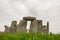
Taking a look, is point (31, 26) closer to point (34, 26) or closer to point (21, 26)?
point (34, 26)

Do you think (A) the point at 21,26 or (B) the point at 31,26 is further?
(B) the point at 31,26

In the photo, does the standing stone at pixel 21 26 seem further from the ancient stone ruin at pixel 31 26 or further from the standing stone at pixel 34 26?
the standing stone at pixel 34 26

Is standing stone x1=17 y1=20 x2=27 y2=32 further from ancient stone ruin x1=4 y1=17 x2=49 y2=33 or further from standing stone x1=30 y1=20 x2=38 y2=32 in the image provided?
standing stone x1=30 y1=20 x2=38 y2=32

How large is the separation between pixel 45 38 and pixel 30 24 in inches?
982

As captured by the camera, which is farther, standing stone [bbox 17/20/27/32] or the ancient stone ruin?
standing stone [bbox 17/20/27/32]

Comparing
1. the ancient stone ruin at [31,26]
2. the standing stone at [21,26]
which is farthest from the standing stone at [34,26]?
the standing stone at [21,26]

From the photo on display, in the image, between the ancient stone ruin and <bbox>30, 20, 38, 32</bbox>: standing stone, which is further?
<bbox>30, 20, 38, 32</bbox>: standing stone

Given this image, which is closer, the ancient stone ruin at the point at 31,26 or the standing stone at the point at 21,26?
the ancient stone ruin at the point at 31,26

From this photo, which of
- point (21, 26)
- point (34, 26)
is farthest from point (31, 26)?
point (21, 26)

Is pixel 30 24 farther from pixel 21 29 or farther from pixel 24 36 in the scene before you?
pixel 24 36

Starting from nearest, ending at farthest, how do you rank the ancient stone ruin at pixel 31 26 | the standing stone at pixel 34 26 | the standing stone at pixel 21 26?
1. the ancient stone ruin at pixel 31 26
2. the standing stone at pixel 34 26
3. the standing stone at pixel 21 26

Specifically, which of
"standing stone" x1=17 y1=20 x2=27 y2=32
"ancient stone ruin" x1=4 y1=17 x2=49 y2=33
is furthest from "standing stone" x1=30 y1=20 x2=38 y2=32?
"standing stone" x1=17 y1=20 x2=27 y2=32

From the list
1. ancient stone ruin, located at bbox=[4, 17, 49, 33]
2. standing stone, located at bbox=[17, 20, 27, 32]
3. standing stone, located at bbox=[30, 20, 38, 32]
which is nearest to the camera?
ancient stone ruin, located at bbox=[4, 17, 49, 33]

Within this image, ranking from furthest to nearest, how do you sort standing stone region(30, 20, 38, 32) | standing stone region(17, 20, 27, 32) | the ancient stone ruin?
1. standing stone region(17, 20, 27, 32)
2. standing stone region(30, 20, 38, 32)
3. the ancient stone ruin
